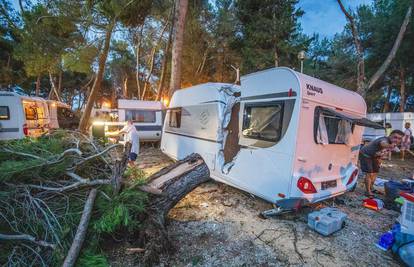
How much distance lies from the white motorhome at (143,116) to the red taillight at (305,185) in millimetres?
8762

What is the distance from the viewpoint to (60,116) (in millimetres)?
12812

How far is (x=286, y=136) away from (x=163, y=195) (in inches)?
87.1

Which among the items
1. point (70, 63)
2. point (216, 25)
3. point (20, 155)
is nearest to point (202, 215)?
point (20, 155)

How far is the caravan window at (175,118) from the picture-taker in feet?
22.5

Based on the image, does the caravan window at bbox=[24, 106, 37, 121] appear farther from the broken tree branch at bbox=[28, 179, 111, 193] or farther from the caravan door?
the caravan door

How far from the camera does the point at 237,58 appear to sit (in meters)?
15.4

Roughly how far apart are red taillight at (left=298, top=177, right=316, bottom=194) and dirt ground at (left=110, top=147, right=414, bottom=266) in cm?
66

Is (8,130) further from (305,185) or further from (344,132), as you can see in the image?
(344,132)

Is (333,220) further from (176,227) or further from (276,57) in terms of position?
(276,57)

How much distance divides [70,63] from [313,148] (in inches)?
567

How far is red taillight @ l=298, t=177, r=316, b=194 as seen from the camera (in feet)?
10.9

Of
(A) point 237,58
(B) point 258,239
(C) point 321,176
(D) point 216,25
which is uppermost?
(D) point 216,25

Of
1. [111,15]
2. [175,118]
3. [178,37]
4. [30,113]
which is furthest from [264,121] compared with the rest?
[30,113]

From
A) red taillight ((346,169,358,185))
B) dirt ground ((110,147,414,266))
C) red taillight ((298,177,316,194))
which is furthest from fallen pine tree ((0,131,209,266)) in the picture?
red taillight ((346,169,358,185))
